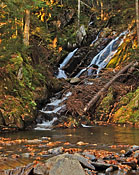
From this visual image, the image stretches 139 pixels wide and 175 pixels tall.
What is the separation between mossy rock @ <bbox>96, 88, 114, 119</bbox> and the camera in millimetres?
10938

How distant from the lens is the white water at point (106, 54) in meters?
16.6

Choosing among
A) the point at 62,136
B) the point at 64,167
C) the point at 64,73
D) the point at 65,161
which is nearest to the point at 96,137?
the point at 62,136

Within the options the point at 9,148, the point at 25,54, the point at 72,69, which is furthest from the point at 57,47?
the point at 9,148

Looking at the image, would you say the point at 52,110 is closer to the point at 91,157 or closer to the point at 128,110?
the point at 128,110

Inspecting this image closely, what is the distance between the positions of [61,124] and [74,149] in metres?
4.64

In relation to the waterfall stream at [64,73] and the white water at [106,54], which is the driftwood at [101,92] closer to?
the waterfall stream at [64,73]

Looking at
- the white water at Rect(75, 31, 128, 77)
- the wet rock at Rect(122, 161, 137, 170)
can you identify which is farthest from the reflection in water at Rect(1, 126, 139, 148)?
the white water at Rect(75, 31, 128, 77)

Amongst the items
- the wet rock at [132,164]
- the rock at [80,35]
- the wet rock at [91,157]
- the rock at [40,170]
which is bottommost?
the wet rock at [132,164]

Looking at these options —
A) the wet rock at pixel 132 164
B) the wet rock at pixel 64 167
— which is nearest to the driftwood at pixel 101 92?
the wet rock at pixel 132 164

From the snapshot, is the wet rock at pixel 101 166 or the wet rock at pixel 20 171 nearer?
the wet rock at pixel 20 171

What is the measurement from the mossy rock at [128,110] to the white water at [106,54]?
225 inches

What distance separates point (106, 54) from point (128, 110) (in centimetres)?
838

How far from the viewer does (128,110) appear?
10.2 metres

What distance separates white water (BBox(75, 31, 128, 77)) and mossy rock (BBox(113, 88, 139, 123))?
5707 millimetres
